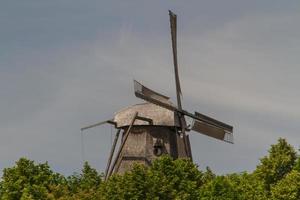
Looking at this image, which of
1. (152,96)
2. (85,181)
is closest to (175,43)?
(152,96)

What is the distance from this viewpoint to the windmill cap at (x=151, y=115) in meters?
66.4

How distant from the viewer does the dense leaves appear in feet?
171

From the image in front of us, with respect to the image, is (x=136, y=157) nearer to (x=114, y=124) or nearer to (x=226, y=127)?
(x=114, y=124)

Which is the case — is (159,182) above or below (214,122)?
below

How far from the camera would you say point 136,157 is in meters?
66.8

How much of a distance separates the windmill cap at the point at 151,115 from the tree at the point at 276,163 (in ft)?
29.7

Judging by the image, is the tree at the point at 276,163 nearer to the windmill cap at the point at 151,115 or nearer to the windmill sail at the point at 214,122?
the windmill sail at the point at 214,122

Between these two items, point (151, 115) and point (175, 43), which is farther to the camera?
point (175, 43)

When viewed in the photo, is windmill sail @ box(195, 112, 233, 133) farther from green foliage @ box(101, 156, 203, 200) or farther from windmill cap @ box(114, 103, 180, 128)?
green foliage @ box(101, 156, 203, 200)

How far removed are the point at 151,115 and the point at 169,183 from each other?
1230 centimetres

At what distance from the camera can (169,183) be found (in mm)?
55625

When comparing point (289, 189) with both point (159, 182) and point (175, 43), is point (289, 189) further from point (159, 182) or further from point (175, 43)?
point (175, 43)

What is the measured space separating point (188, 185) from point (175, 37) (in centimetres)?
2360

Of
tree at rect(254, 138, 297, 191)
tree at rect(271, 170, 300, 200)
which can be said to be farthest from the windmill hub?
tree at rect(271, 170, 300, 200)
